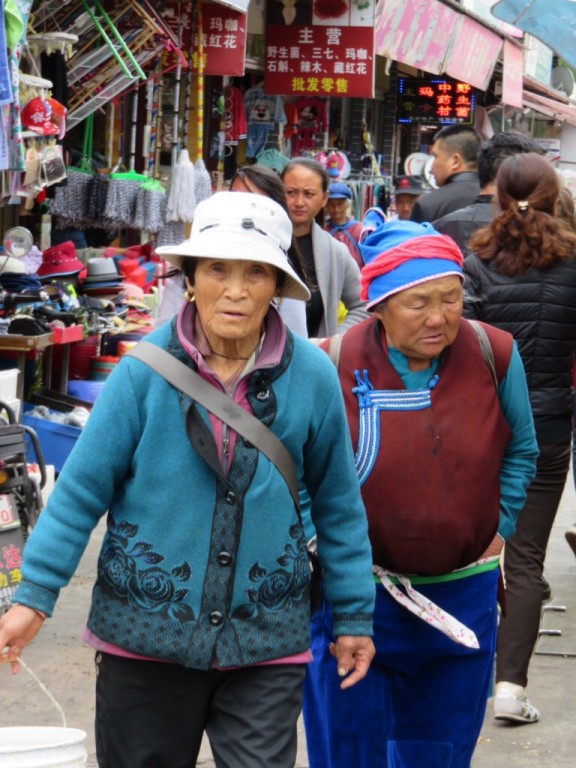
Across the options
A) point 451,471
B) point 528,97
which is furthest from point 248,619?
point 528,97

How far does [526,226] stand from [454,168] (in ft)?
9.32

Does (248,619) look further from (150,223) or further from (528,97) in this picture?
(528,97)

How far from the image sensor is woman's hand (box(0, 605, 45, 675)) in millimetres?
2898

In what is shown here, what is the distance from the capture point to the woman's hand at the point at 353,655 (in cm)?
323

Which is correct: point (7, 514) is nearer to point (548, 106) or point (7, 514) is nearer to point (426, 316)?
point (426, 316)

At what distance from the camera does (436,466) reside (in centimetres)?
365

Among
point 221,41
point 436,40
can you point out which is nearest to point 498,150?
point 221,41

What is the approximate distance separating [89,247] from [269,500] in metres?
8.16

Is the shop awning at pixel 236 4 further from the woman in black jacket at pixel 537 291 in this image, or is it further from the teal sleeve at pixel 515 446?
the teal sleeve at pixel 515 446

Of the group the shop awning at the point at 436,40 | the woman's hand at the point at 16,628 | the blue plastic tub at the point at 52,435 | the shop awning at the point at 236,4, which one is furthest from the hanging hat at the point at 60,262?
the woman's hand at the point at 16,628

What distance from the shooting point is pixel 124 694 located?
3.05 m

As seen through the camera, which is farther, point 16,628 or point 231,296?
point 231,296

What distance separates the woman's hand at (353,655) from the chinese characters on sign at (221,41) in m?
8.81

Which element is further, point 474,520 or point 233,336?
point 474,520
